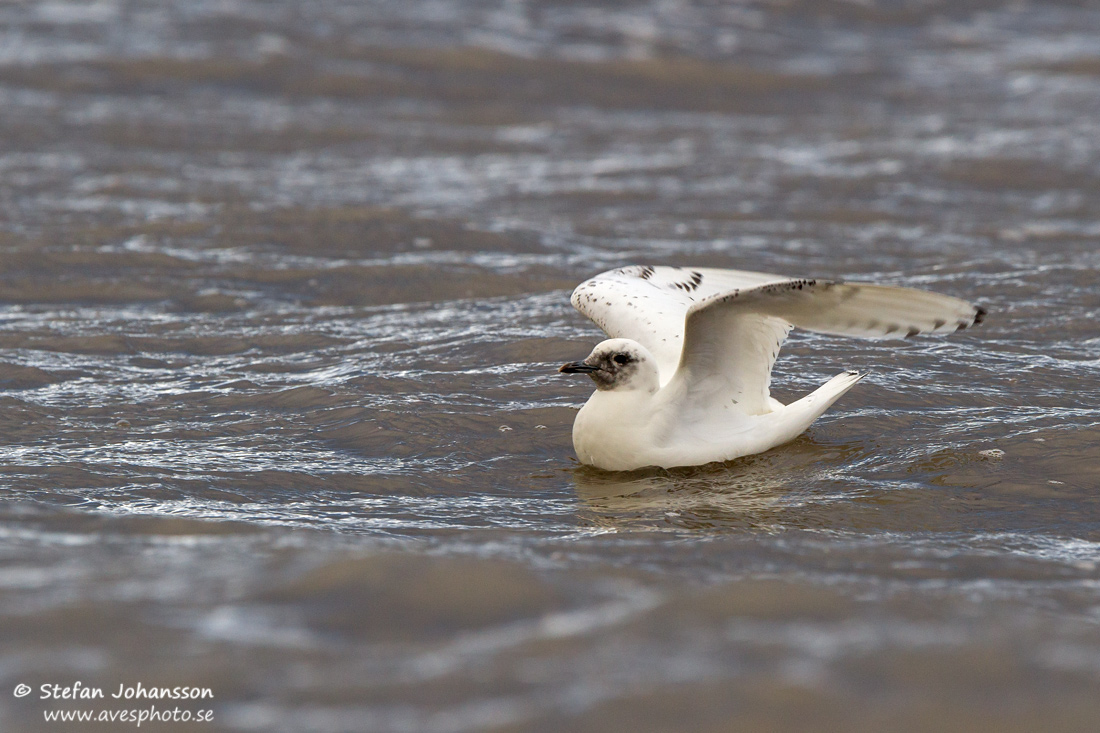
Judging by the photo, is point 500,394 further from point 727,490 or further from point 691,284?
point 727,490

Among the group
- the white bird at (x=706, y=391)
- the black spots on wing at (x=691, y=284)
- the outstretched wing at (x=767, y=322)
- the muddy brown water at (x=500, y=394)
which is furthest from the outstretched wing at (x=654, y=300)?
the muddy brown water at (x=500, y=394)

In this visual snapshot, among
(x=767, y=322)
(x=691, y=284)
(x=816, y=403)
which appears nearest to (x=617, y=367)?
(x=767, y=322)

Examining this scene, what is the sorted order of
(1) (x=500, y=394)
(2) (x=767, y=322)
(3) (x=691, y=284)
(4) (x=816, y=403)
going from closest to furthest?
(2) (x=767, y=322), (4) (x=816, y=403), (1) (x=500, y=394), (3) (x=691, y=284)

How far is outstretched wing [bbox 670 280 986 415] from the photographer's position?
5520mm

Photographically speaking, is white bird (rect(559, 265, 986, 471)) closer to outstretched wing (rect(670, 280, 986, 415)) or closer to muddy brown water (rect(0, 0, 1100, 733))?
outstretched wing (rect(670, 280, 986, 415))

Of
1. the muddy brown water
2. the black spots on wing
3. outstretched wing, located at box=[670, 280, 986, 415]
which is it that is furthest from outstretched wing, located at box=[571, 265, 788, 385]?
the muddy brown water

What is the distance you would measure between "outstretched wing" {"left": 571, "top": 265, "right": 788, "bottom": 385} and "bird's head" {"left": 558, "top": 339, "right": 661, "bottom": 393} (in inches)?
15.6

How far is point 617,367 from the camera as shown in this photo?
20.3ft

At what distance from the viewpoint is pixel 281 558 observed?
4.64m

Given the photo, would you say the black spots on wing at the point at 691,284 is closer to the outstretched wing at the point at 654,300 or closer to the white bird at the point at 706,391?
the outstretched wing at the point at 654,300

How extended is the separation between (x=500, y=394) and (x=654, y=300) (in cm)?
97

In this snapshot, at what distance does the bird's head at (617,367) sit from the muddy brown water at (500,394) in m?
0.42

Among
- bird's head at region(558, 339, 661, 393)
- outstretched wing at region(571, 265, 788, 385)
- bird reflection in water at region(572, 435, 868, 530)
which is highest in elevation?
outstretched wing at region(571, 265, 788, 385)

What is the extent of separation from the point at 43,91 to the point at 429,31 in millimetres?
5223
